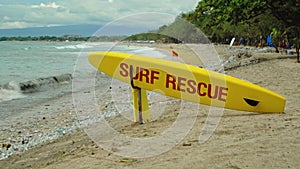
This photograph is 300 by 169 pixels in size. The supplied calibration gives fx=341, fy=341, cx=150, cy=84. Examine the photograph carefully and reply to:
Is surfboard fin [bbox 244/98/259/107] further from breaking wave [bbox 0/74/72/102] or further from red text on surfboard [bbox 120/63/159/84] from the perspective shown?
breaking wave [bbox 0/74/72/102]

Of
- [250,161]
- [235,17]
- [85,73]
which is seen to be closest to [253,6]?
[235,17]

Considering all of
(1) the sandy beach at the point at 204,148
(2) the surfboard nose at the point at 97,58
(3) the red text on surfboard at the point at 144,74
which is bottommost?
(1) the sandy beach at the point at 204,148

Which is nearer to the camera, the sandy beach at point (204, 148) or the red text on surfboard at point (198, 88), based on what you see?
the sandy beach at point (204, 148)

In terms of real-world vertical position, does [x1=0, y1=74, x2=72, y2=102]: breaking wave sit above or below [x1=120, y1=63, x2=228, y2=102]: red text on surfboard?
below

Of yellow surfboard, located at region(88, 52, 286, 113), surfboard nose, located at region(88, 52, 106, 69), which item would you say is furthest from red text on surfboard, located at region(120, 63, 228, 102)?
surfboard nose, located at region(88, 52, 106, 69)

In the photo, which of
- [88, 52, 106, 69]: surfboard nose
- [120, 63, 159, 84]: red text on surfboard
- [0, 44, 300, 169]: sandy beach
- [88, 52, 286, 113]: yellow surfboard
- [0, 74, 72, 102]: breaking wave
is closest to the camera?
[0, 44, 300, 169]: sandy beach

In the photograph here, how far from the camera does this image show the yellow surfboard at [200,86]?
4.94 metres

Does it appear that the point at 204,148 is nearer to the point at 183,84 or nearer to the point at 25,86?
the point at 183,84

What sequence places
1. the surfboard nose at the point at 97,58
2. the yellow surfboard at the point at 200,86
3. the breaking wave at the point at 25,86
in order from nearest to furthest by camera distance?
1. the yellow surfboard at the point at 200,86
2. the surfboard nose at the point at 97,58
3. the breaking wave at the point at 25,86

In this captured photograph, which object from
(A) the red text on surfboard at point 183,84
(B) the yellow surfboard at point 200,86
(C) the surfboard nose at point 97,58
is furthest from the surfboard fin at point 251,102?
(C) the surfboard nose at point 97,58

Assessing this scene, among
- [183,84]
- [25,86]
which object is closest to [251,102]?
[183,84]

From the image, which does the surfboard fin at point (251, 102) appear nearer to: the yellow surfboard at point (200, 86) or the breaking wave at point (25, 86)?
the yellow surfboard at point (200, 86)

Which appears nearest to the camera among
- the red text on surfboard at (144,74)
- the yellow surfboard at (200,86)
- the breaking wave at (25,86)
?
the yellow surfboard at (200,86)

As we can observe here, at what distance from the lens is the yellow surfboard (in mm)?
4938
